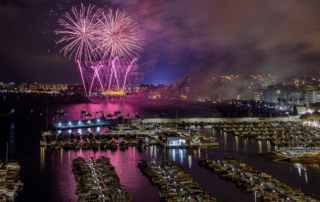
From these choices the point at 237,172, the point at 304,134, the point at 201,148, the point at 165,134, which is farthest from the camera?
the point at 304,134

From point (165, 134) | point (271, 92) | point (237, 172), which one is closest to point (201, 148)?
point (165, 134)

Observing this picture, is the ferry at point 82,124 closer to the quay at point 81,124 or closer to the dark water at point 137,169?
the quay at point 81,124

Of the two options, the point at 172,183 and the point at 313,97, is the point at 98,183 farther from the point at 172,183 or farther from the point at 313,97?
the point at 313,97

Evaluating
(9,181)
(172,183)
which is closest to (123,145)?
(172,183)

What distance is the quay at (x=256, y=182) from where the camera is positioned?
22.5ft

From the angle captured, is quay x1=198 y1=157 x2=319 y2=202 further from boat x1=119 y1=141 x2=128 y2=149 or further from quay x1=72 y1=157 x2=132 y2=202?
boat x1=119 y1=141 x2=128 y2=149

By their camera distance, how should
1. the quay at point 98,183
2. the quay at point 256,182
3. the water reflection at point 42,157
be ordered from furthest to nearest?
the water reflection at point 42,157, the quay at point 256,182, the quay at point 98,183

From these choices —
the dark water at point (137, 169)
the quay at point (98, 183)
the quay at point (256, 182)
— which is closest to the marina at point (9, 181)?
the dark water at point (137, 169)

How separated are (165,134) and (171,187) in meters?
7.29

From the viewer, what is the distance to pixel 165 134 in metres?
14.6

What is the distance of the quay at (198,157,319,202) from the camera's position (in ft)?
22.5

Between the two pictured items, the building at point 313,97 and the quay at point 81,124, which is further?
the building at point 313,97

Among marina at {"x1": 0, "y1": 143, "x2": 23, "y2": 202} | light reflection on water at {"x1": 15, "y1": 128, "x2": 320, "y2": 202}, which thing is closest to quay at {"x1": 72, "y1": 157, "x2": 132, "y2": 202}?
light reflection on water at {"x1": 15, "y1": 128, "x2": 320, "y2": 202}

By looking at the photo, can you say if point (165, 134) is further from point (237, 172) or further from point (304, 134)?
point (304, 134)
